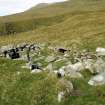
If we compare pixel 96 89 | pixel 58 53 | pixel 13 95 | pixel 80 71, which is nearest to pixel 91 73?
pixel 80 71

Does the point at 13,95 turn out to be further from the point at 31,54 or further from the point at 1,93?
the point at 31,54

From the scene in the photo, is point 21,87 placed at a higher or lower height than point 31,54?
higher

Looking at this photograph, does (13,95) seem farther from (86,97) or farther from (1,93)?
(86,97)

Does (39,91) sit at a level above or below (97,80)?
above

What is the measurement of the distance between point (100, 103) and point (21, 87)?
16.9ft

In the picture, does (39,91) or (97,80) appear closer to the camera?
(39,91)

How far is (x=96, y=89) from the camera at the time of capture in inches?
832

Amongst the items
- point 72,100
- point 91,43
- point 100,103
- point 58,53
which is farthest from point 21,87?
point 91,43

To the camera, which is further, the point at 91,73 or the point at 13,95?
the point at 91,73

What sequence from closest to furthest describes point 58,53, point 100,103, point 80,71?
point 100,103, point 80,71, point 58,53

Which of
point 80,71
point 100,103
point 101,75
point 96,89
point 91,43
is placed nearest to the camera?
point 100,103

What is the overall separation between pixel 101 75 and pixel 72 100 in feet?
13.9

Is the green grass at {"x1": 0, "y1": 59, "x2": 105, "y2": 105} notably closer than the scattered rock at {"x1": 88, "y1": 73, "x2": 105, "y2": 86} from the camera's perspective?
Yes

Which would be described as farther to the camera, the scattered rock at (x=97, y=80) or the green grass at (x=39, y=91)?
the scattered rock at (x=97, y=80)
